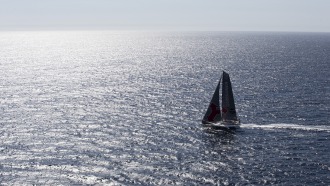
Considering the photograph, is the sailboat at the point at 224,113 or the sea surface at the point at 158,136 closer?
the sea surface at the point at 158,136

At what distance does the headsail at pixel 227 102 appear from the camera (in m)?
75.5

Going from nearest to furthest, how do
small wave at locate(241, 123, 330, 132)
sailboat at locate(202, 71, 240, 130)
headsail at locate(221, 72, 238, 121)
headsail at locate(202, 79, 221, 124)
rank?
small wave at locate(241, 123, 330, 132)
sailboat at locate(202, 71, 240, 130)
headsail at locate(202, 79, 221, 124)
headsail at locate(221, 72, 238, 121)

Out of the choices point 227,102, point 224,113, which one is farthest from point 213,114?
point 227,102

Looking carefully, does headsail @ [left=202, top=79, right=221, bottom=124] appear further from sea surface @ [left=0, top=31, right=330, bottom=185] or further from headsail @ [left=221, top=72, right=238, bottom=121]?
sea surface @ [left=0, top=31, right=330, bottom=185]

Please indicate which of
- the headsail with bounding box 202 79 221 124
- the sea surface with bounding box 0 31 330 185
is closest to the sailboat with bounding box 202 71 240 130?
the headsail with bounding box 202 79 221 124

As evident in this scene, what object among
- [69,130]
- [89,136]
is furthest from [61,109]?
[89,136]

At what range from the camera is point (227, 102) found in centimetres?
7644

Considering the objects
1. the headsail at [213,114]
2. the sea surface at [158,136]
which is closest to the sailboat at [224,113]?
the headsail at [213,114]

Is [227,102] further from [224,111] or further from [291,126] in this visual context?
[291,126]

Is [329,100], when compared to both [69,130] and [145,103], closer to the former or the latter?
[145,103]

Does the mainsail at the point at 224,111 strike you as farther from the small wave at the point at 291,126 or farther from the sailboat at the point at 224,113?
the small wave at the point at 291,126

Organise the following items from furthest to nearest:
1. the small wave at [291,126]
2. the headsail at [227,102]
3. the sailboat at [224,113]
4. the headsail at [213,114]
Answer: the headsail at [227,102] → the headsail at [213,114] → the sailboat at [224,113] → the small wave at [291,126]

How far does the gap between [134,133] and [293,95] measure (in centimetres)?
5325

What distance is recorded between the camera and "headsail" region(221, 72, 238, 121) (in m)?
75.5
